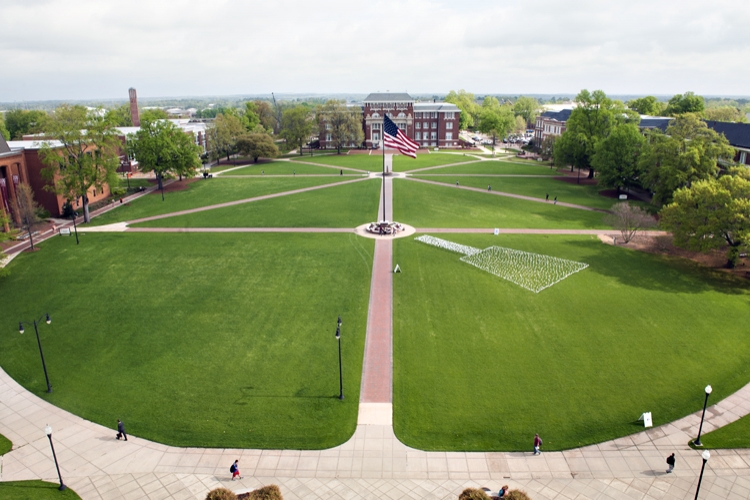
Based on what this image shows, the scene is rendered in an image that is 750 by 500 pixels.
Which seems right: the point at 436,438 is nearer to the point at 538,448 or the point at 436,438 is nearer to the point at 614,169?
the point at 538,448

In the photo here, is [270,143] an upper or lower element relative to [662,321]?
upper

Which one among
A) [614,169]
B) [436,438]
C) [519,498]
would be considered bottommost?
[436,438]

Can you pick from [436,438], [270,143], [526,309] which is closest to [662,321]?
[526,309]

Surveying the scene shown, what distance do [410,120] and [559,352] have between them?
97.9 meters

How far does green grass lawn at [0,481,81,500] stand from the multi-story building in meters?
104

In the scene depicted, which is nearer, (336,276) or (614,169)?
(336,276)

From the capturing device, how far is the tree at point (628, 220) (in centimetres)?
4538

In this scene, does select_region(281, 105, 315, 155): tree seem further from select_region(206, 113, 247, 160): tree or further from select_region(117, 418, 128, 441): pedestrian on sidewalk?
select_region(117, 418, 128, 441): pedestrian on sidewalk

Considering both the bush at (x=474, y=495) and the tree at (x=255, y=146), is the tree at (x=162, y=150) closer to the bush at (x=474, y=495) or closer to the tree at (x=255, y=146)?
the tree at (x=255, y=146)

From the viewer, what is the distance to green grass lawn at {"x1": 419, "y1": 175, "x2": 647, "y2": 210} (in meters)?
63.8

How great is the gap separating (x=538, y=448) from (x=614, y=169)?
54.8 metres

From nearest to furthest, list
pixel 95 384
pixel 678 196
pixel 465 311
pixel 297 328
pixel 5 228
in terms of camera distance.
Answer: pixel 95 384 < pixel 297 328 < pixel 465 311 < pixel 678 196 < pixel 5 228

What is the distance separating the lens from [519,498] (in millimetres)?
15234

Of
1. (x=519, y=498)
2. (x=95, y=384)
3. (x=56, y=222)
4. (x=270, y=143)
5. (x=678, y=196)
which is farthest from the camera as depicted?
(x=270, y=143)
